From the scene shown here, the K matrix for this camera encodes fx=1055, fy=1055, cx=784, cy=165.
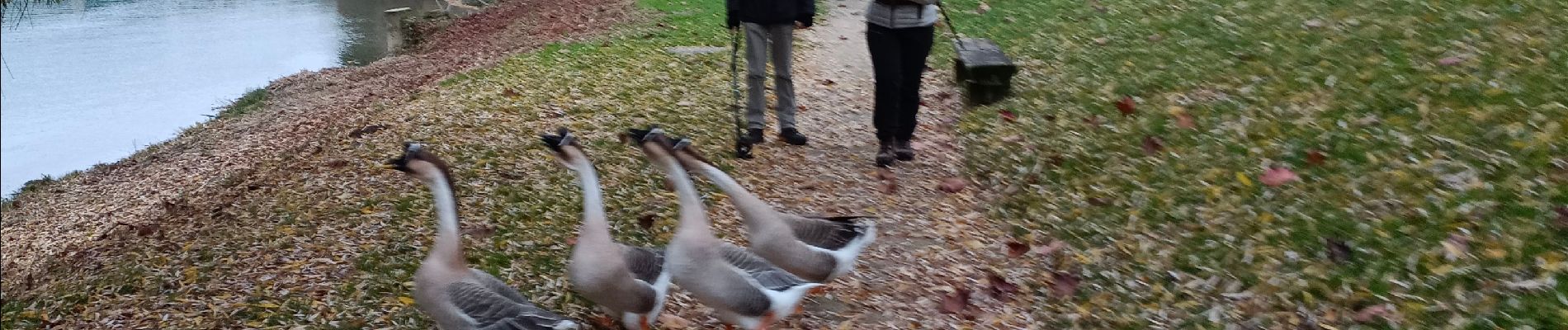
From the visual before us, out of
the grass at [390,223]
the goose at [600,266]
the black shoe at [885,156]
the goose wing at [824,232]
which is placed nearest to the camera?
the goose at [600,266]

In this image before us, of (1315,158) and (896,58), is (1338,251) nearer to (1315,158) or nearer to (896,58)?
(1315,158)

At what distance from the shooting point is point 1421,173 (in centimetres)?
470

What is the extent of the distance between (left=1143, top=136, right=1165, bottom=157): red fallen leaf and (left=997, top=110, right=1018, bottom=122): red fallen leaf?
1356 millimetres

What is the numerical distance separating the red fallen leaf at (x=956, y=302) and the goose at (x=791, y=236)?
0.54 metres

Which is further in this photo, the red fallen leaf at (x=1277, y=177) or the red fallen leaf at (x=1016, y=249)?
the red fallen leaf at (x=1016, y=249)

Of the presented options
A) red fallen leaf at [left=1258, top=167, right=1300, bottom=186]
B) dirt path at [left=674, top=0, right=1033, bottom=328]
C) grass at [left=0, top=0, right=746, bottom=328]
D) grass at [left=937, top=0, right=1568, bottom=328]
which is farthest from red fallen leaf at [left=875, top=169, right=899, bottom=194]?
red fallen leaf at [left=1258, top=167, right=1300, bottom=186]

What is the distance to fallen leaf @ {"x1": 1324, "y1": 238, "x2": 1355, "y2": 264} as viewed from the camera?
4172mm

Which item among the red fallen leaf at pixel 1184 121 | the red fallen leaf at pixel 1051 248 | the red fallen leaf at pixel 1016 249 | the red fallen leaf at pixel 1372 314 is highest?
the red fallen leaf at pixel 1372 314

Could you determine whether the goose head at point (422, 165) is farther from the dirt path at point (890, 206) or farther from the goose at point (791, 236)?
the dirt path at point (890, 206)

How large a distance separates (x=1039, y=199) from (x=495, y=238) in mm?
2949

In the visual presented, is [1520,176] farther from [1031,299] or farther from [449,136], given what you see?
[449,136]

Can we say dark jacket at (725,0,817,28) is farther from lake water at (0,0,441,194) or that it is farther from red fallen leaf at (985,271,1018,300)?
lake water at (0,0,441,194)

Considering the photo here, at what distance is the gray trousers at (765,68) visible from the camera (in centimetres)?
662

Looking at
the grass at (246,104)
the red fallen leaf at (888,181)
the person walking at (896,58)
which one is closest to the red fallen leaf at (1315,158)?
the person walking at (896,58)
